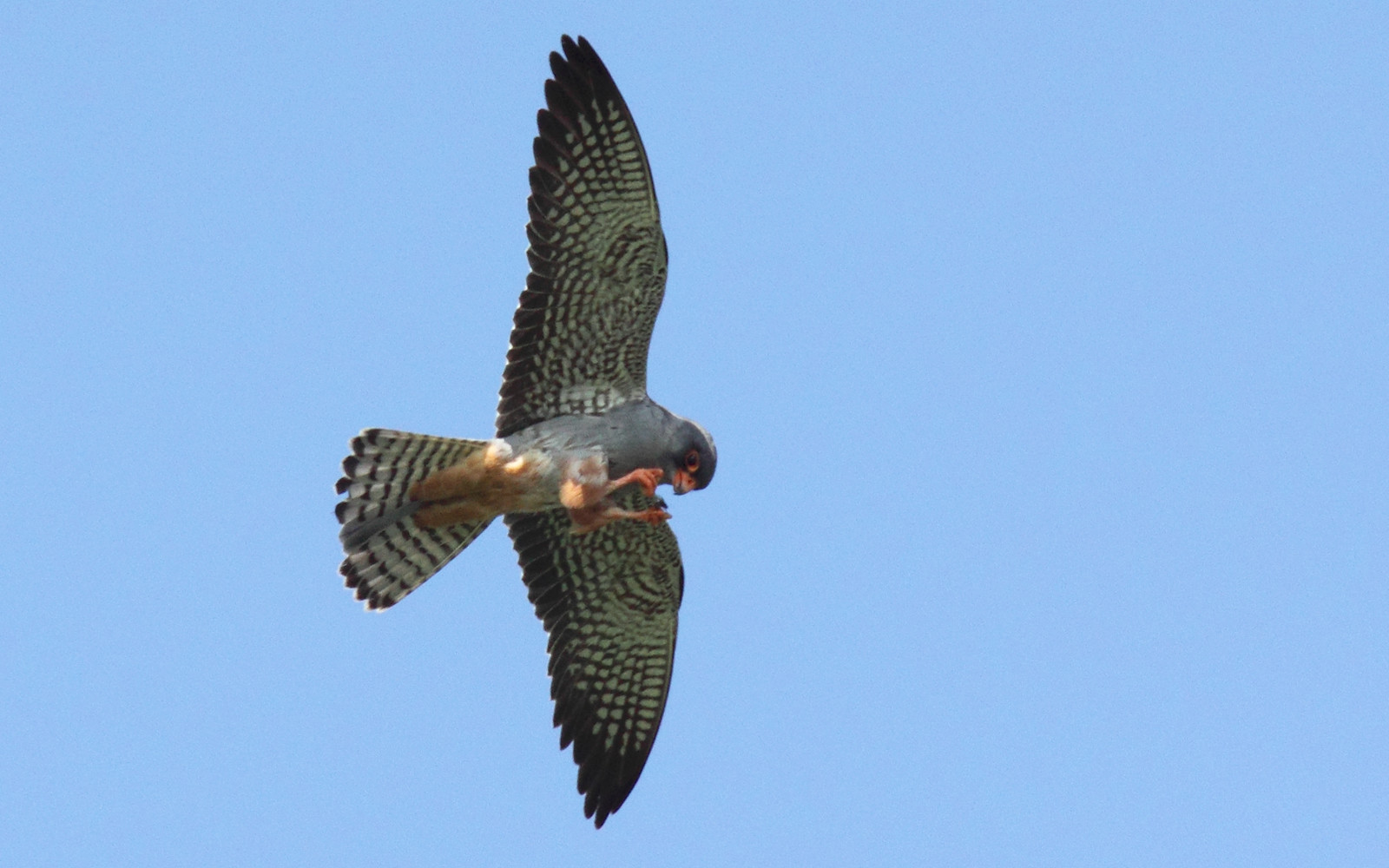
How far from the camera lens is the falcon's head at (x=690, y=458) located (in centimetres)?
1105

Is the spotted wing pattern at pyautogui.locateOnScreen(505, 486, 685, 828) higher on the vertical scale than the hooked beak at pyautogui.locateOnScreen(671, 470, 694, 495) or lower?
lower

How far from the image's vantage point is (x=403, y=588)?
1133 cm

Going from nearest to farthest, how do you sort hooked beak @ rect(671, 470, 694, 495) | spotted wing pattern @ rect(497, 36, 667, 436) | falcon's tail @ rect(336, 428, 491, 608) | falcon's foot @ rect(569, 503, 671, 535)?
spotted wing pattern @ rect(497, 36, 667, 436), falcon's foot @ rect(569, 503, 671, 535), falcon's tail @ rect(336, 428, 491, 608), hooked beak @ rect(671, 470, 694, 495)

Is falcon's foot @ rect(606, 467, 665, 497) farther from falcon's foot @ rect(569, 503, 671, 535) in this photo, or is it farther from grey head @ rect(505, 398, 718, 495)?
grey head @ rect(505, 398, 718, 495)

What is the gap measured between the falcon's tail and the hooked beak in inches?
49.2

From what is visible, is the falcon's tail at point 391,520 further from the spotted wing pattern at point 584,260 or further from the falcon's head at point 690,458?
the falcon's head at point 690,458

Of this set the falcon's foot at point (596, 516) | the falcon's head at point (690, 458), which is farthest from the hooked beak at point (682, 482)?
the falcon's foot at point (596, 516)

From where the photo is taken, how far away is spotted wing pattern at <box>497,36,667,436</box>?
10414mm

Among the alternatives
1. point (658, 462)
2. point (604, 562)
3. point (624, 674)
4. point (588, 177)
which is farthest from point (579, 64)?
point (624, 674)

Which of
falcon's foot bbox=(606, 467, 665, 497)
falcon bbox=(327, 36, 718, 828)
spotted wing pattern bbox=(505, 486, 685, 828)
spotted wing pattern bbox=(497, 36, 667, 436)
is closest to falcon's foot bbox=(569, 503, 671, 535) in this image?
falcon bbox=(327, 36, 718, 828)

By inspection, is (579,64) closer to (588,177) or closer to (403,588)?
(588,177)

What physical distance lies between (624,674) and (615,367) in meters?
2.27

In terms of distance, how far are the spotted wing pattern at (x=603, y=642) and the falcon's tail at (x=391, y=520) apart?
0.65 m

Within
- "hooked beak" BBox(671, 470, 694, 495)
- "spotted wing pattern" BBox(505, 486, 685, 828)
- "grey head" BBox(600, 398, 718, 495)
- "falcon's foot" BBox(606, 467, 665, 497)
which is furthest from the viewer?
"spotted wing pattern" BBox(505, 486, 685, 828)
